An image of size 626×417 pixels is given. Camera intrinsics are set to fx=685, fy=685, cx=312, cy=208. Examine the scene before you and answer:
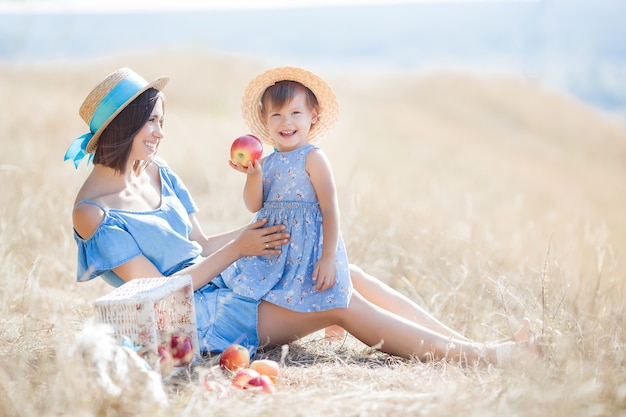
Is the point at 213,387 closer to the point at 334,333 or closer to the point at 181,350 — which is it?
the point at 181,350

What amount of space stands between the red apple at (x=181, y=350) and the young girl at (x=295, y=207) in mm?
377

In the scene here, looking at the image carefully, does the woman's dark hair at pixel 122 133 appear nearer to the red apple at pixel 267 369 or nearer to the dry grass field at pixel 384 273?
the dry grass field at pixel 384 273

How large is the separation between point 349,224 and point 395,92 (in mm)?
24847

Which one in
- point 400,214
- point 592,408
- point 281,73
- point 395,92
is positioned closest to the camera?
point 592,408

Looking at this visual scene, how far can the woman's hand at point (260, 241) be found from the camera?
10.4 feet

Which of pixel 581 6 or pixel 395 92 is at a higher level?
pixel 581 6

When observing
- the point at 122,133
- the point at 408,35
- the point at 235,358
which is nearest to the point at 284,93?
the point at 122,133

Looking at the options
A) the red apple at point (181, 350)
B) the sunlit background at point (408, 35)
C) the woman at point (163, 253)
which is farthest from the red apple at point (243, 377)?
the sunlit background at point (408, 35)

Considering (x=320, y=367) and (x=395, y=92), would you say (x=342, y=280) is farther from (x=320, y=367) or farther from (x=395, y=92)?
(x=395, y=92)

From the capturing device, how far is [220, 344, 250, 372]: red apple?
116 inches

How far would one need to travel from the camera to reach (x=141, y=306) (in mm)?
2754

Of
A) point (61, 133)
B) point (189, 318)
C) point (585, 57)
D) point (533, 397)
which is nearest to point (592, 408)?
point (533, 397)

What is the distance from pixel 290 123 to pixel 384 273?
6.66 ft

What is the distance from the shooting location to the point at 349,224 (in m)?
5.41
